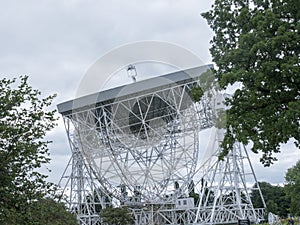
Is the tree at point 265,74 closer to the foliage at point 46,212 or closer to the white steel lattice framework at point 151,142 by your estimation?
the foliage at point 46,212

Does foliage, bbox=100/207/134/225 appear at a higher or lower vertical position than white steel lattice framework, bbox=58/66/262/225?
lower

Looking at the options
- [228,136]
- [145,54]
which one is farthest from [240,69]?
[145,54]

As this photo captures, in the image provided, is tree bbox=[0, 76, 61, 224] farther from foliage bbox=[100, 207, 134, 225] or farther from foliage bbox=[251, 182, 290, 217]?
foliage bbox=[251, 182, 290, 217]

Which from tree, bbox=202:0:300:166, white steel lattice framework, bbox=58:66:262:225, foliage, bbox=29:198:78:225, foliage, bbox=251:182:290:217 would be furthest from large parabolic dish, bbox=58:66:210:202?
foliage, bbox=251:182:290:217

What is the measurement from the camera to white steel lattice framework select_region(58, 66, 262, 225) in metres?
27.3

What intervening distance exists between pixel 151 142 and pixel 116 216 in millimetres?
7161

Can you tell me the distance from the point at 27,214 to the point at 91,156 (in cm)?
2300

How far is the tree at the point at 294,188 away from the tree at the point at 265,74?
28.6m

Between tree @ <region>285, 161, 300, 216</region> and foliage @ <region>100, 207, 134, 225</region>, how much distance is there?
14172 millimetres

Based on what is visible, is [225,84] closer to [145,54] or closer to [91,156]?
[145,54]

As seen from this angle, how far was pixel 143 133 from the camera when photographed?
2833cm

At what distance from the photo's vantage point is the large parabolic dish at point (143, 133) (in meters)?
27.2

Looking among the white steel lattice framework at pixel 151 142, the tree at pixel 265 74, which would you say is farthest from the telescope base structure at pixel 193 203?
the tree at pixel 265 74

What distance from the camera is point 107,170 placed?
30.2m
